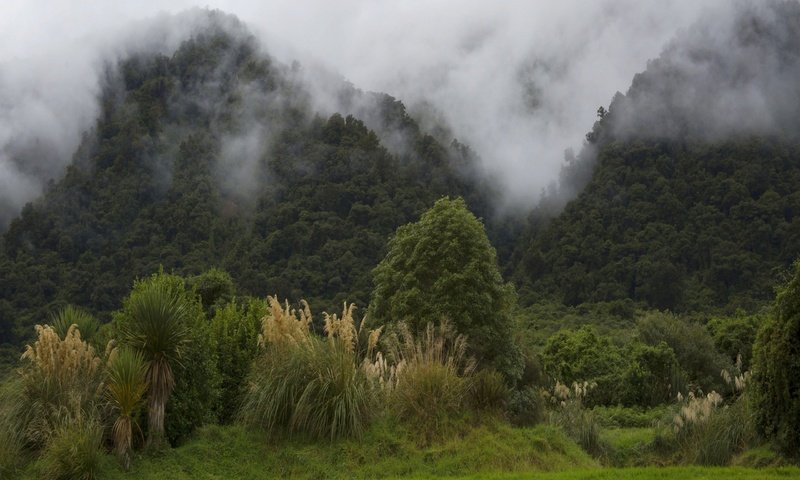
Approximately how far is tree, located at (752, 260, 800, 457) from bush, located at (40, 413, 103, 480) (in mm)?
9188

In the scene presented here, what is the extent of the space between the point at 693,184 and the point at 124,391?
221 ft

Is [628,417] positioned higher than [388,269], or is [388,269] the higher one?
[388,269]

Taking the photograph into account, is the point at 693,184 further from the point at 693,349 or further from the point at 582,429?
the point at 582,429

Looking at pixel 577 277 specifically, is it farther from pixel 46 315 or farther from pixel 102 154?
pixel 102 154

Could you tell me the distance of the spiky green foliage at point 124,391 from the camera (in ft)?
37.0

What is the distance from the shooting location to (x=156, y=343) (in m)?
12.0

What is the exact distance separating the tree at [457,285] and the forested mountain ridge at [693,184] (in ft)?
146

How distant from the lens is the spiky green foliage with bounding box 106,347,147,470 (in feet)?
37.0

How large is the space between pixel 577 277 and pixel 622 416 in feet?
132

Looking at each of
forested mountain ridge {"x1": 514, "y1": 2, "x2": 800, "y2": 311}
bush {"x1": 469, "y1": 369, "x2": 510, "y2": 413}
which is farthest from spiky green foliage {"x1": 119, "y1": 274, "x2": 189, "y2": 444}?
forested mountain ridge {"x1": 514, "y1": 2, "x2": 800, "y2": 311}

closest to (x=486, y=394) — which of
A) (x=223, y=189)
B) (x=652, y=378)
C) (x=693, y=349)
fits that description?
(x=652, y=378)

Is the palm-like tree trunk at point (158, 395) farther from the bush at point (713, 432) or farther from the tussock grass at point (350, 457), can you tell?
the bush at point (713, 432)

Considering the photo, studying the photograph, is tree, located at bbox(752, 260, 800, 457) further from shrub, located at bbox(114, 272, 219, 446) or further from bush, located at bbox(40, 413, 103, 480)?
bush, located at bbox(40, 413, 103, 480)

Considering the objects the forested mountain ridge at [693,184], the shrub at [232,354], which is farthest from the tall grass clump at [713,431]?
the forested mountain ridge at [693,184]
